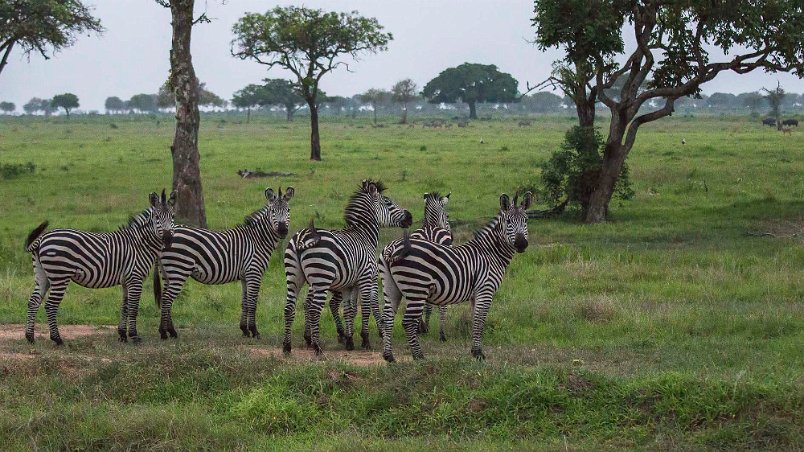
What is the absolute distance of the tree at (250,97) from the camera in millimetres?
91562

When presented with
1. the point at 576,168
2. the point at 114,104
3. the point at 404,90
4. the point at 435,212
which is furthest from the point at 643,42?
the point at 114,104

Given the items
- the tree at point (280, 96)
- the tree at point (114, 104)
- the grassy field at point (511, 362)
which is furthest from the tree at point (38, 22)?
the tree at point (114, 104)

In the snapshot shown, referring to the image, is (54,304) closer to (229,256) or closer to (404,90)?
(229,256)

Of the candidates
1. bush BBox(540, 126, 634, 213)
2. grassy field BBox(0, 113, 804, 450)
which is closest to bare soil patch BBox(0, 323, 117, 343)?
grassy field BBox(0, 113, 804, 450)

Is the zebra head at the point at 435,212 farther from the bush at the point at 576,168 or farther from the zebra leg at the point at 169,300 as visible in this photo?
the bush at the point at 576,168

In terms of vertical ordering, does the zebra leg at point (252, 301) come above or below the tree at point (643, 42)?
below

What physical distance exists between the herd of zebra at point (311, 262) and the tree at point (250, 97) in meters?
80.6

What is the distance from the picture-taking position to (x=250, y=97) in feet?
307

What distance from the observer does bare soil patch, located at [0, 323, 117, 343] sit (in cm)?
1038

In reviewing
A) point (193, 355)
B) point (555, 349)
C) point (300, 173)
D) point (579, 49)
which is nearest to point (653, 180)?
point (579, 49)

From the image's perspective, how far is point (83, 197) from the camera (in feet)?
76.3

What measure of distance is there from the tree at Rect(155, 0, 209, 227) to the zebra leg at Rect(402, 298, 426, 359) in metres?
9.68

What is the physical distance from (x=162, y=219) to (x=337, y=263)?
2.05 m

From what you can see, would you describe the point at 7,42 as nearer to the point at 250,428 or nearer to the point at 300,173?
the point at 300,173
